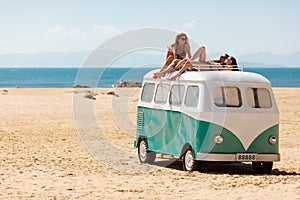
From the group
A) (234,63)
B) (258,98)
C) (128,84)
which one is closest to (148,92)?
(234,63)

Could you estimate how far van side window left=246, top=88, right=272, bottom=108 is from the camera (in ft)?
46.4

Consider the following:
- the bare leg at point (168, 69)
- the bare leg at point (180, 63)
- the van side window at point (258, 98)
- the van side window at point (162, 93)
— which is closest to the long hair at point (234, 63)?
the van side window at point (258, 98)

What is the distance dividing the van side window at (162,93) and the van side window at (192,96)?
2.91 feet

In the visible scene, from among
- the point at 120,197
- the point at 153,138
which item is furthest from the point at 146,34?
the point at 120,197

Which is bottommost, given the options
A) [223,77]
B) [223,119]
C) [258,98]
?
[223,119]

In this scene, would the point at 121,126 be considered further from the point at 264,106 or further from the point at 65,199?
the point at 65,199

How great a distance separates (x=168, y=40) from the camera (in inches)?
622

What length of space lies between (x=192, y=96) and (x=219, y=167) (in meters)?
2.11

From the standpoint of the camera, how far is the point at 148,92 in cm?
1600

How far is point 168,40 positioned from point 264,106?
9.67 feet

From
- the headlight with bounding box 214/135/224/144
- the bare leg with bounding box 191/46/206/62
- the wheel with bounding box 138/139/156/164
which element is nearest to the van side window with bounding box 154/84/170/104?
the bare leg with bounding box 191/46/206/62

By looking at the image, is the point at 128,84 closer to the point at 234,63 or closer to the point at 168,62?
the point at 168,62

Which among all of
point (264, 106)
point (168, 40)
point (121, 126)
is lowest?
point (121, 126)

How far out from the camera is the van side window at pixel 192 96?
13992 mm
